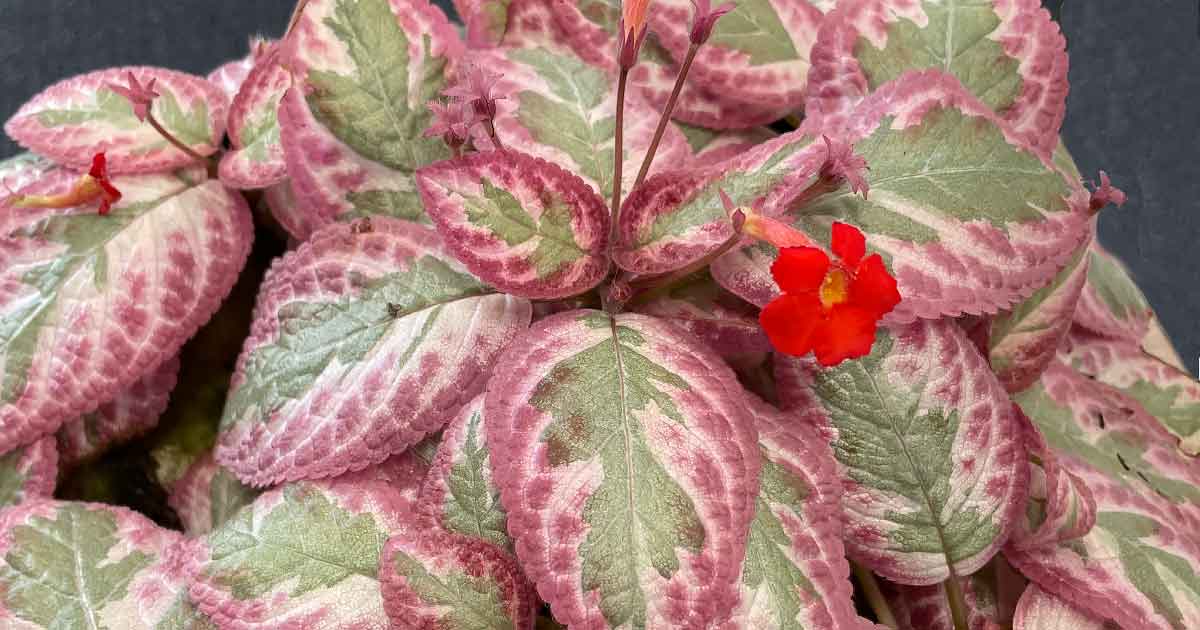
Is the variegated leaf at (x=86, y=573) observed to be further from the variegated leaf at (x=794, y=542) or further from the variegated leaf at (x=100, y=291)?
the variegated leaf at (x=794, y=542)

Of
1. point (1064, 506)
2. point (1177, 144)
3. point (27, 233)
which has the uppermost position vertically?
point (27, 233)

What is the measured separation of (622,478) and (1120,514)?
0.32m

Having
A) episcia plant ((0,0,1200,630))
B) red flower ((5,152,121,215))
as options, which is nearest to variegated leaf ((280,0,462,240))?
episcia plant ((0,0,1200,630))

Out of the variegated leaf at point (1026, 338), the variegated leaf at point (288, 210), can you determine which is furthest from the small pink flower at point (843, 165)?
the variegated leaf at point (288, 210)

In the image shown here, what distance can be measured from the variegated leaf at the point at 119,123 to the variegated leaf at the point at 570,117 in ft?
0.68

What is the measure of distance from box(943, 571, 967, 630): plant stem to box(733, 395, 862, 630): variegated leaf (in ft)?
0.32

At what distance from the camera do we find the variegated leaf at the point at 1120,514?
21.7 inches

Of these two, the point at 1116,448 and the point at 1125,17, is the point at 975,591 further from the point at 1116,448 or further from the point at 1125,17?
the point at 1125,17

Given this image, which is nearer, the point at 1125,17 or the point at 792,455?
the point at 792,455

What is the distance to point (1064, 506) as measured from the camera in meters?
0.52

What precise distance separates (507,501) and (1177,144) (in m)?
1.03

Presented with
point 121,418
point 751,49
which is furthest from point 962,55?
point 121,418

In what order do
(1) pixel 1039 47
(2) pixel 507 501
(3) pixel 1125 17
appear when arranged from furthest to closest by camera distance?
(3) pixel 1125 17, (1) pixel 1039 47, (2) pixel 507 501

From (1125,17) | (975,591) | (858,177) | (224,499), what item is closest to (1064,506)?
(975,591)
